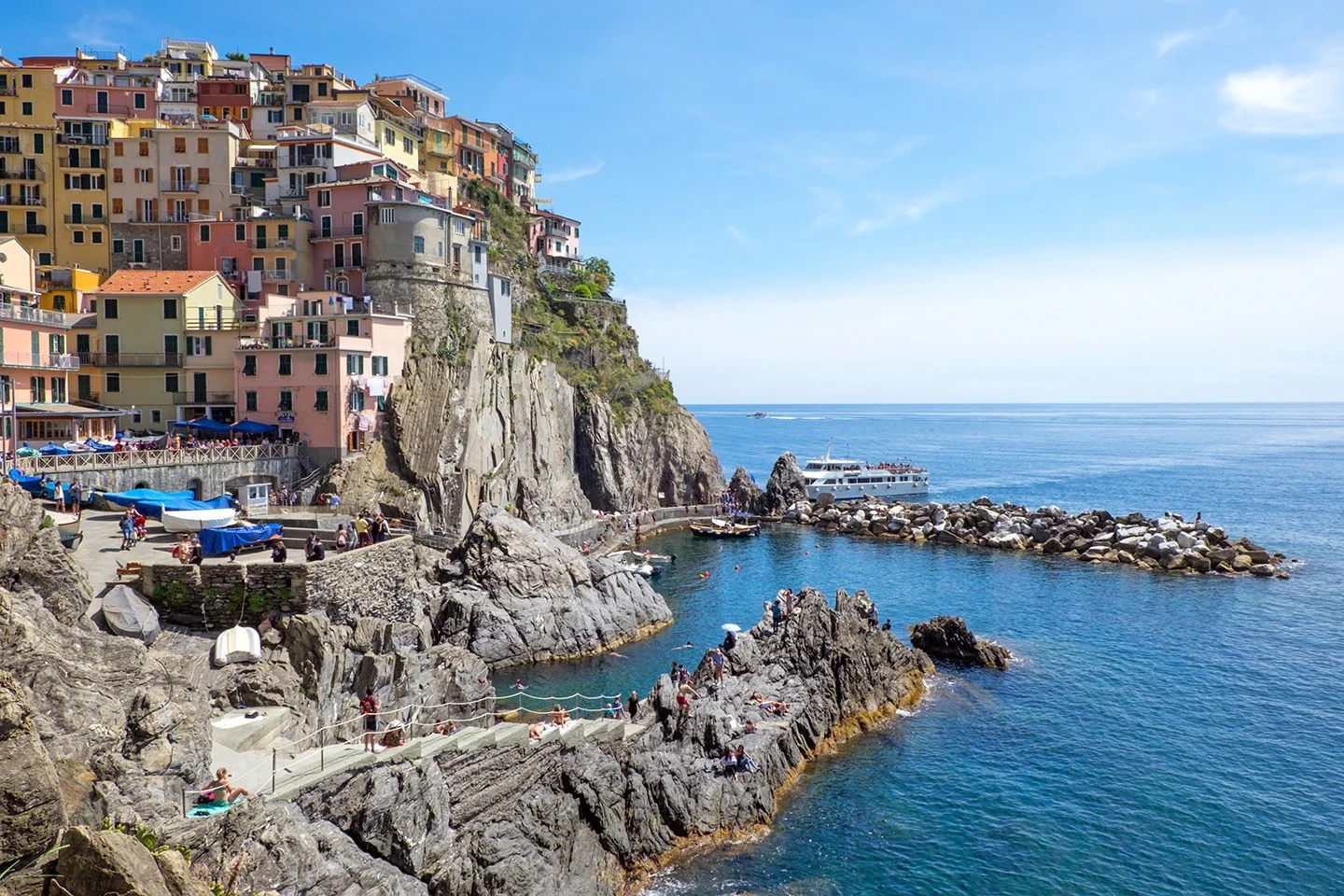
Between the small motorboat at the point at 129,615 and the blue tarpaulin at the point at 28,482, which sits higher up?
the blue tarpaulin at the point at 28,482

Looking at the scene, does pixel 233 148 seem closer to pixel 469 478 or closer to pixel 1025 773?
pixel 469 478

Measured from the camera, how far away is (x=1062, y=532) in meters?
71.6

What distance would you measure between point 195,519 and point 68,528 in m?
3.96

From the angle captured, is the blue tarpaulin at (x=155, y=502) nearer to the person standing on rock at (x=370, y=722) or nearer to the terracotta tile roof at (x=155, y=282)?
the person standing on rock at (x=370, y=722)

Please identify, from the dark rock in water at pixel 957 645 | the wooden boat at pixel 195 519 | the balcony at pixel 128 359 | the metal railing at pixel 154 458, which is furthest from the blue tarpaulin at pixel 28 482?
the dark rock in water at pixel 957 645

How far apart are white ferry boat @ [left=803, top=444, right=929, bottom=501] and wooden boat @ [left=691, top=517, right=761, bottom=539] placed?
18.2m

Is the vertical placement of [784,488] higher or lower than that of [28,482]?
lower

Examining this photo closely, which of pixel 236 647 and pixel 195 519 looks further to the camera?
pixel 195 519

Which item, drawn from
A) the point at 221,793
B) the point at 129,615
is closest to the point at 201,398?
the point at 129,615

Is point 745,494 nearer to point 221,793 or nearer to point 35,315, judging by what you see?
point 35,315

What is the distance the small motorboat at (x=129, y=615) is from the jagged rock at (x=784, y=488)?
225ft

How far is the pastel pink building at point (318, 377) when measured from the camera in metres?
48.8

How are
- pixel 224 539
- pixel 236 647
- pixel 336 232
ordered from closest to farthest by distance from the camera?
pixel 236 647, pixel 224 539, pixel 336 232

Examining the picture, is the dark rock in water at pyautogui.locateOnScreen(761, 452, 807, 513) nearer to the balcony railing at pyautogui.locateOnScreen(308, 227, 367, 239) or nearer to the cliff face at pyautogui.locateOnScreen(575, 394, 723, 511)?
the cliff face at pyautogui.locateOnScreen(575, 394, 723, 511)
